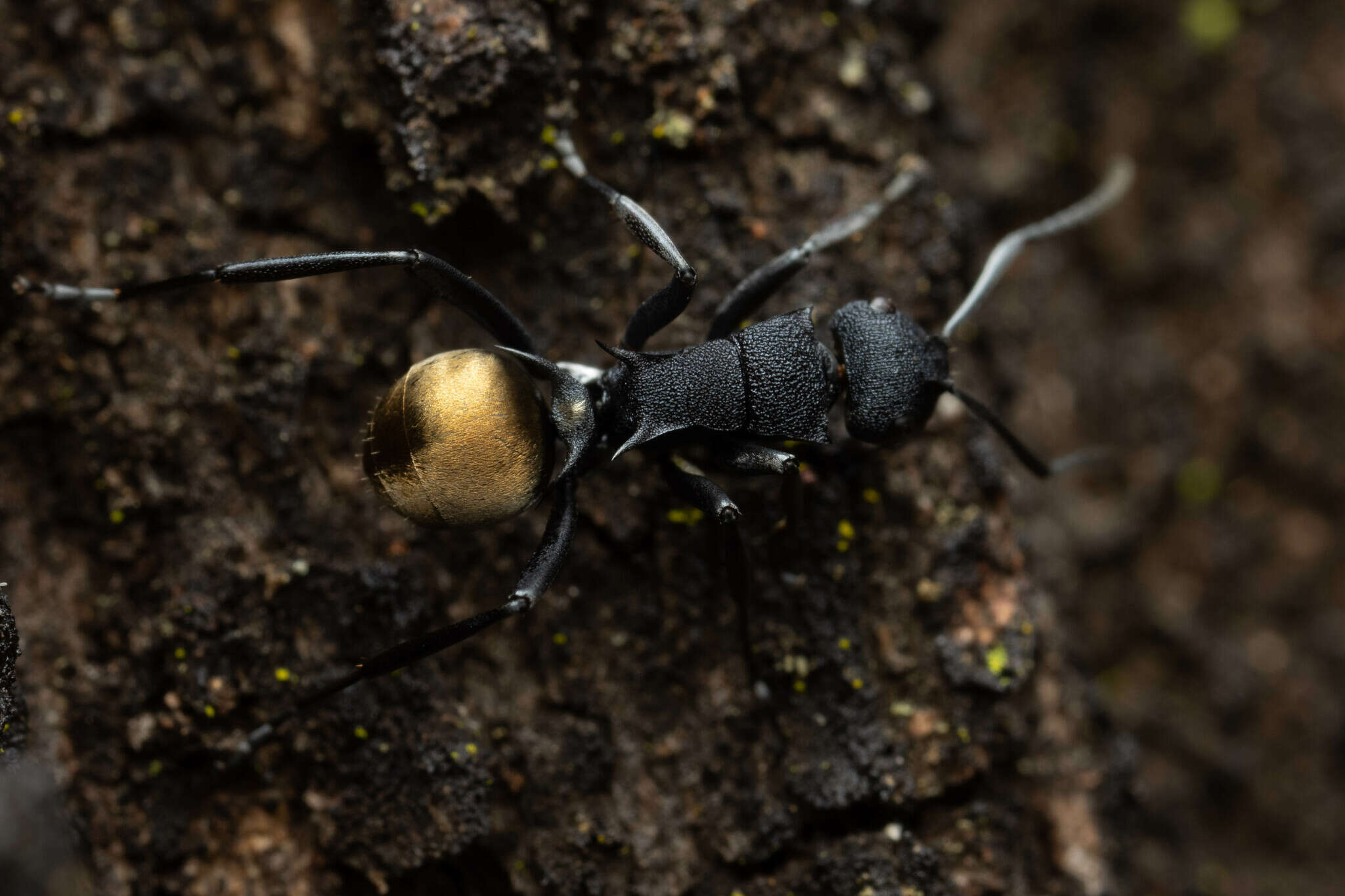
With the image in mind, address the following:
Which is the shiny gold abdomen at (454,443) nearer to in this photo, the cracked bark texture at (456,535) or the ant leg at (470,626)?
the ant leg at (470,626)

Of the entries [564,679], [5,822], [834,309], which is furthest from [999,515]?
[5,822]

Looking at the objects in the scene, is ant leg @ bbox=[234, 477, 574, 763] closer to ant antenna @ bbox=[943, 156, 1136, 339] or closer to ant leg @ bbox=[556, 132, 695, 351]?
ant leg @ bbox=[556, 132, 695, 351]

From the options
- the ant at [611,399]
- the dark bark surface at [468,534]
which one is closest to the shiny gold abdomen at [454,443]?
the ant at [611,399]

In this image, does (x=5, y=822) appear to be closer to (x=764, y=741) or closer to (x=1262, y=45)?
(x=764, y=741)

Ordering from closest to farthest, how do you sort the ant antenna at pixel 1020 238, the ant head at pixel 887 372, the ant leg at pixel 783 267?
the ant head at pixel 887 372, the ant leg at pixel 783 267, the ant antenna at pixel 1020 238

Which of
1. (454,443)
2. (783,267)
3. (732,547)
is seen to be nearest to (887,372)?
(783,267)

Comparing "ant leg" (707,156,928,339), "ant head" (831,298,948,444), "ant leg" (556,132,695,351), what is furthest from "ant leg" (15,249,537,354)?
"ant head" (831,298,948,444)
